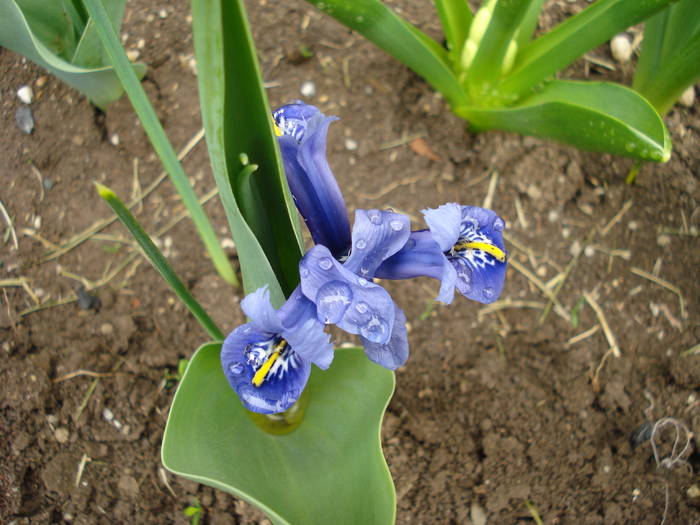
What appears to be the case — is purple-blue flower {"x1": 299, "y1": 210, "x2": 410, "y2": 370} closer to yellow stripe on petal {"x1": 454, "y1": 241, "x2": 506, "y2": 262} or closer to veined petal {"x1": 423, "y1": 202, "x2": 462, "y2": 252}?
veined petal {"x1": 423, "y1": 202, "x2": 462, "y2": 252}

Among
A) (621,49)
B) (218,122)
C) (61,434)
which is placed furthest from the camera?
(621,49)

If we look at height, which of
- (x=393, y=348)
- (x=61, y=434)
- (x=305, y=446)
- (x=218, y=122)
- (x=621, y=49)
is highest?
(x=218, y=122)

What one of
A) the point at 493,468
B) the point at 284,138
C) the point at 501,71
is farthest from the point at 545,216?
the point at 284,138

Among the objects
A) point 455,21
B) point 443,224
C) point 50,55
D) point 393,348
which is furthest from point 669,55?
point 50,55

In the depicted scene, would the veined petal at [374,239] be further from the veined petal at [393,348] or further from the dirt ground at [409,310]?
the dirt ground at [409,310]

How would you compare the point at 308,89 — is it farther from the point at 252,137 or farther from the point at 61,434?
the point at 61,434

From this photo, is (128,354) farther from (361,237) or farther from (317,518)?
(361,237)
